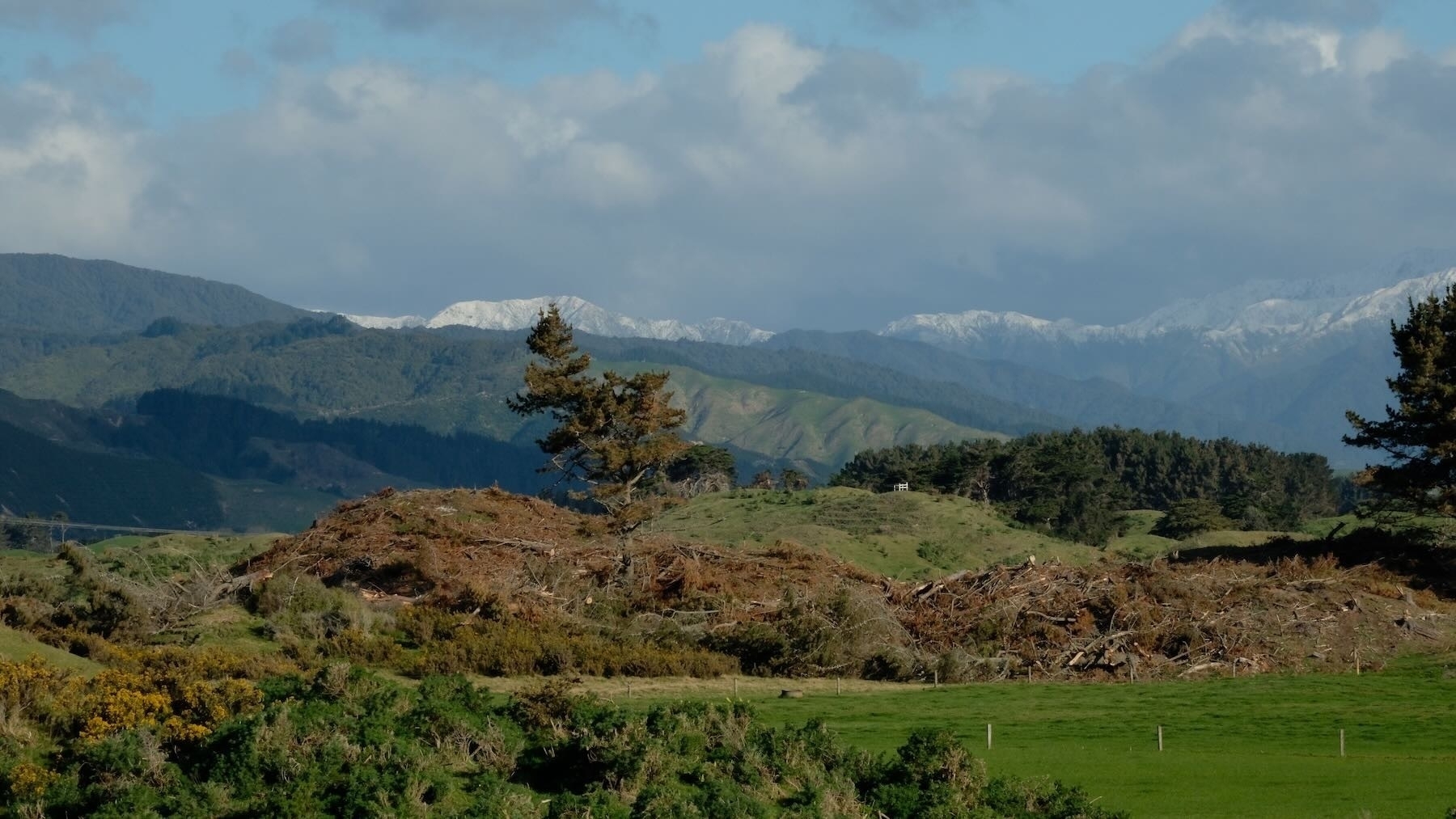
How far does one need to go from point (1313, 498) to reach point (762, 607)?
9001cm

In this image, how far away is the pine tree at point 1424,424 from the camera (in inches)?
1620

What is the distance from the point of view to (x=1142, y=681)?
2931 cm

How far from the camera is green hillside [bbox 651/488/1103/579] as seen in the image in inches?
2074

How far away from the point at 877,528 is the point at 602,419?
1863cm

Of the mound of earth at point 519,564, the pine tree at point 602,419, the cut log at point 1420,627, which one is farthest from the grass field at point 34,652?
the cut log at point 1420,627

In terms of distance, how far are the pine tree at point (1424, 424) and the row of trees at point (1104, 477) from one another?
24690mm

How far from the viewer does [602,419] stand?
44.2 meters

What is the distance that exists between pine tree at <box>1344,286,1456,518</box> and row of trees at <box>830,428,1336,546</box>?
972 inches

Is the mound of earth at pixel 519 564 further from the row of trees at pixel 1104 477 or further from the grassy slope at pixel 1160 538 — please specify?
the row of trees at pixel 1104 477

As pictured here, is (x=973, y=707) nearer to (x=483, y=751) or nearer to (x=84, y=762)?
(x=483, y=751)

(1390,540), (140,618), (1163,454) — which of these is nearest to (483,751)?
(140,618)

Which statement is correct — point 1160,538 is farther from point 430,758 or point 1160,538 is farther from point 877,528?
point 430,758

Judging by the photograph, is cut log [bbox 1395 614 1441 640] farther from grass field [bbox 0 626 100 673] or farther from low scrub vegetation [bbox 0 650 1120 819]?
grass field [bbox 0 626 100 673]

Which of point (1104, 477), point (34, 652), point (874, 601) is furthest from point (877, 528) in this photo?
point (34, 652)
